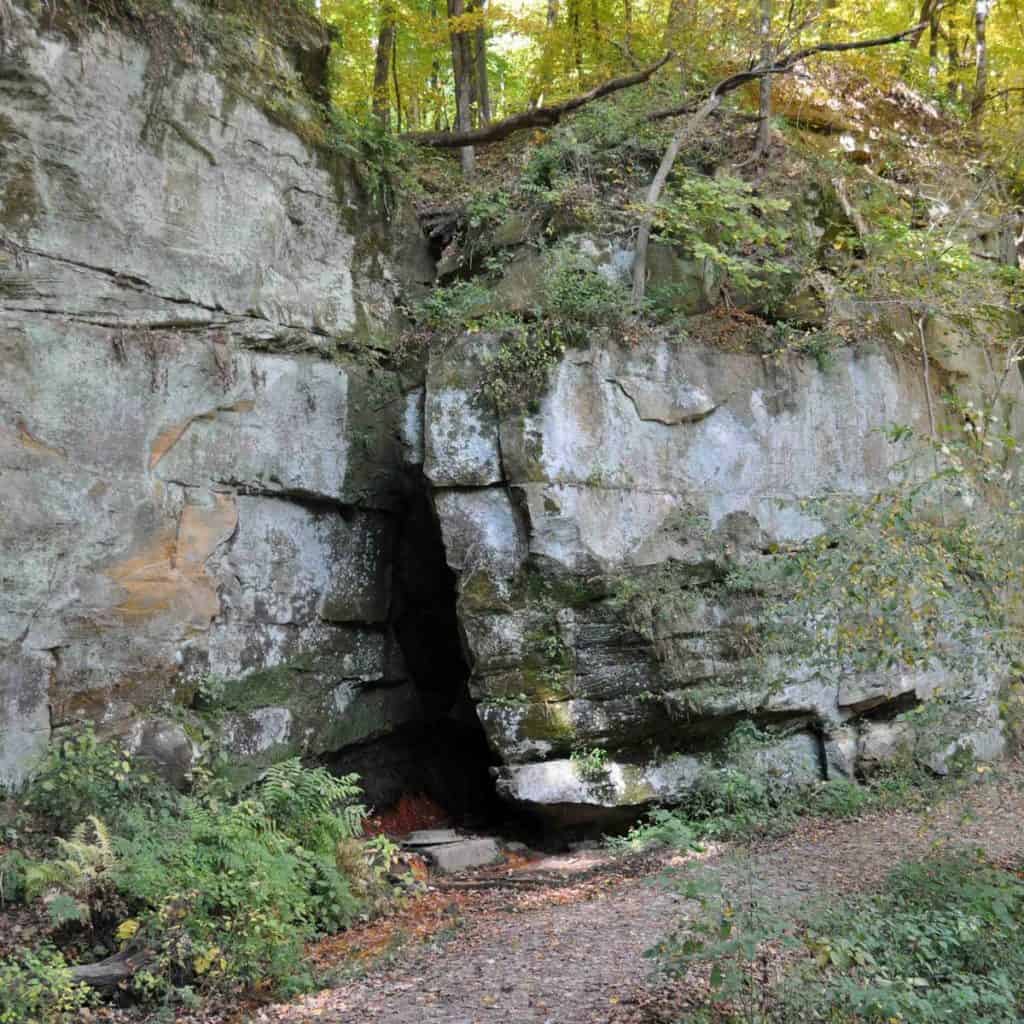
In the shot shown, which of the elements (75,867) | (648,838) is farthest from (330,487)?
(648,838)

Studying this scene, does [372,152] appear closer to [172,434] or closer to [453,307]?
[453,307]

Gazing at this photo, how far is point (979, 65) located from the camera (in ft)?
47.8

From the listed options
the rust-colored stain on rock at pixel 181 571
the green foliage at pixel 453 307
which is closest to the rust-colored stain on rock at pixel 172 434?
the rust-colored stain on rock at pixel 181 571

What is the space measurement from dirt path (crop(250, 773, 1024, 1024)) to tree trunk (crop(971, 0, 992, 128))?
1095 centimetres

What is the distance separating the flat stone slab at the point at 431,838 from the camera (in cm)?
916

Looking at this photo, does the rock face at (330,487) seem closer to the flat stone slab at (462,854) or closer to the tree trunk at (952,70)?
the flat stone slab at (462,854)

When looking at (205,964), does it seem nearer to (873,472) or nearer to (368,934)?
(368,934)

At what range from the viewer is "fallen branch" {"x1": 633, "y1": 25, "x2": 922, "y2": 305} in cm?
1051

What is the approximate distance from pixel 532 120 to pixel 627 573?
6656 millimetres

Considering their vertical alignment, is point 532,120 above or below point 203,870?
above

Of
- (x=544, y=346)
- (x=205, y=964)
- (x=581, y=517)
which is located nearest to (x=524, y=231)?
(x=544, y=346)

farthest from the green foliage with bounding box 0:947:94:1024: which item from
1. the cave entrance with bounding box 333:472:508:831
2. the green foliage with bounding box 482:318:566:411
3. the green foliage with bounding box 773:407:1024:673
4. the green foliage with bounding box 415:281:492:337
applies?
the green foliage with bounding box 415:281:492:337

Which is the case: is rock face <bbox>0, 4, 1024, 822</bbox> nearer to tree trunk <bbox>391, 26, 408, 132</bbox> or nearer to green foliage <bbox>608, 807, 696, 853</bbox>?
green foliage <bbox>608, 807, 696, 853</bbox>

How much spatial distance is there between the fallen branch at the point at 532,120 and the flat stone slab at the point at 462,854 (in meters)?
9.07
